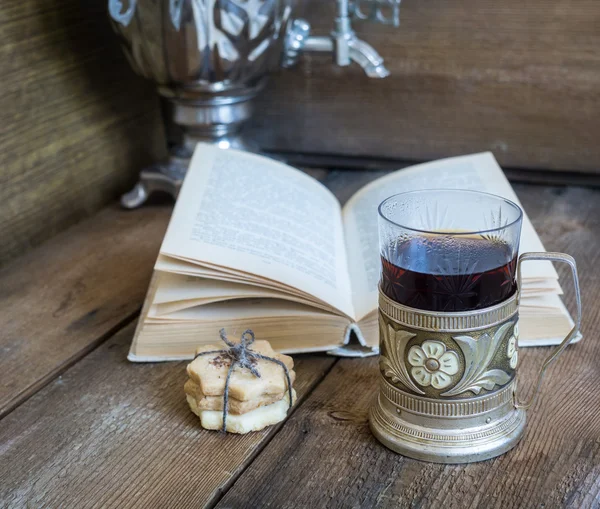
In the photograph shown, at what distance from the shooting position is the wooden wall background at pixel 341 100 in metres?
1.12

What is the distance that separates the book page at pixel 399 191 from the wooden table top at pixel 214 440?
0.33ft

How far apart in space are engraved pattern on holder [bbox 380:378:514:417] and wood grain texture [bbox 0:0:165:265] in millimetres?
688

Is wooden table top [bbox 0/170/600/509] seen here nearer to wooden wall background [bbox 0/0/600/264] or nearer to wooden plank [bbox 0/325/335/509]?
wooden plank [bbox 0/325/335/509]

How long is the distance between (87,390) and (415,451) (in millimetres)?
322

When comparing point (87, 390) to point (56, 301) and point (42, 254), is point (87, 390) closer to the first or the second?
point (56, 301)

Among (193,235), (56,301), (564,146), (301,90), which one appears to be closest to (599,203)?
(564,146)

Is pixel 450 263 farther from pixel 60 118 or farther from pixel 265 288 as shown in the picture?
pixel 60 118

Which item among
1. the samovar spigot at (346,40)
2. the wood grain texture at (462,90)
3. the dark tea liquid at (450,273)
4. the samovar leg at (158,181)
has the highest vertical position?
the dark tea liquid at (450,273)

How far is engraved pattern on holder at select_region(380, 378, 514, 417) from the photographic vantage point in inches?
23.4

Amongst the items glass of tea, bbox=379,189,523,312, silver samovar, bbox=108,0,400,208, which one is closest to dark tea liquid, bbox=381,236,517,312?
glass of tea, bbox=379,189,523,312

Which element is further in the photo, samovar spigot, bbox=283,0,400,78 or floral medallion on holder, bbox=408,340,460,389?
samovar spigot, bbox=283,0,400,78

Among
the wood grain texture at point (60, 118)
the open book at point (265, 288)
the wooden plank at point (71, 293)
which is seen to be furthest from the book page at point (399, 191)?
the wood grain texture at point (60, 118)

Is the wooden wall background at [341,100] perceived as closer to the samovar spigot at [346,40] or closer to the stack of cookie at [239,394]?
the samovar spigot at [346,40]

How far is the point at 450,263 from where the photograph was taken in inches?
23.0
